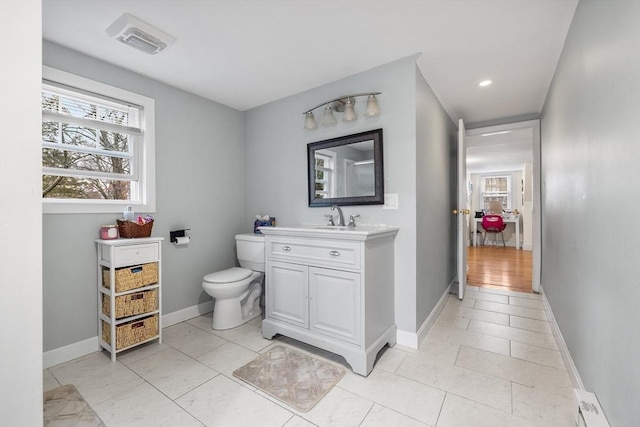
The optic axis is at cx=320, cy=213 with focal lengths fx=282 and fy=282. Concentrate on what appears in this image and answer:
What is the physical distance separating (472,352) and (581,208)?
4.03 ft

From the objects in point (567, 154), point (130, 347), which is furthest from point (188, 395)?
point (567, 154)

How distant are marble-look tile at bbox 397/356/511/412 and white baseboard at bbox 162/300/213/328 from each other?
6.63 feet

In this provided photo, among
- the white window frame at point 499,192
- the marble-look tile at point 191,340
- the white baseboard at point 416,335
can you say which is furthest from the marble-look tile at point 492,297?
the white window frame at point 499,192

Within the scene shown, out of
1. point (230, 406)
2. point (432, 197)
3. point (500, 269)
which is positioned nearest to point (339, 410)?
point (230, 406)

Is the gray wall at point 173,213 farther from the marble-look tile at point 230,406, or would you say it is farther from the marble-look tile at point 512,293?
the marble-look tile at point 512,293

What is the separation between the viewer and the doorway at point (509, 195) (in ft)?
11.7

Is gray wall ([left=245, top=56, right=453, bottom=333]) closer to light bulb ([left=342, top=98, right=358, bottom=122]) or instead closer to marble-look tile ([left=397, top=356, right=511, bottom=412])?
light bulb ([left=342, top=98, right=358, bottom=122])

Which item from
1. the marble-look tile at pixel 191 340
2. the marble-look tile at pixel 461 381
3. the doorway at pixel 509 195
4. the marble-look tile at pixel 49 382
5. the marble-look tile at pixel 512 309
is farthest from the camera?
the doorway at pixel 509 195

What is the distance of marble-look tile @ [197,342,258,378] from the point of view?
6.27 ft

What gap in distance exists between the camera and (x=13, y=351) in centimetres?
74

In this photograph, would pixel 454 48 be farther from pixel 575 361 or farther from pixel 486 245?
pixel 486 245

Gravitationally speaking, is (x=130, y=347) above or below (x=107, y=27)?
below

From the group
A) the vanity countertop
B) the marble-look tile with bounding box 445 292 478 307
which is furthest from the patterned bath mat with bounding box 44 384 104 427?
the marble-look tile with bounding box 445 292 478 307

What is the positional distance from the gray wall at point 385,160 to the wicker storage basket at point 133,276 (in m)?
1.26
